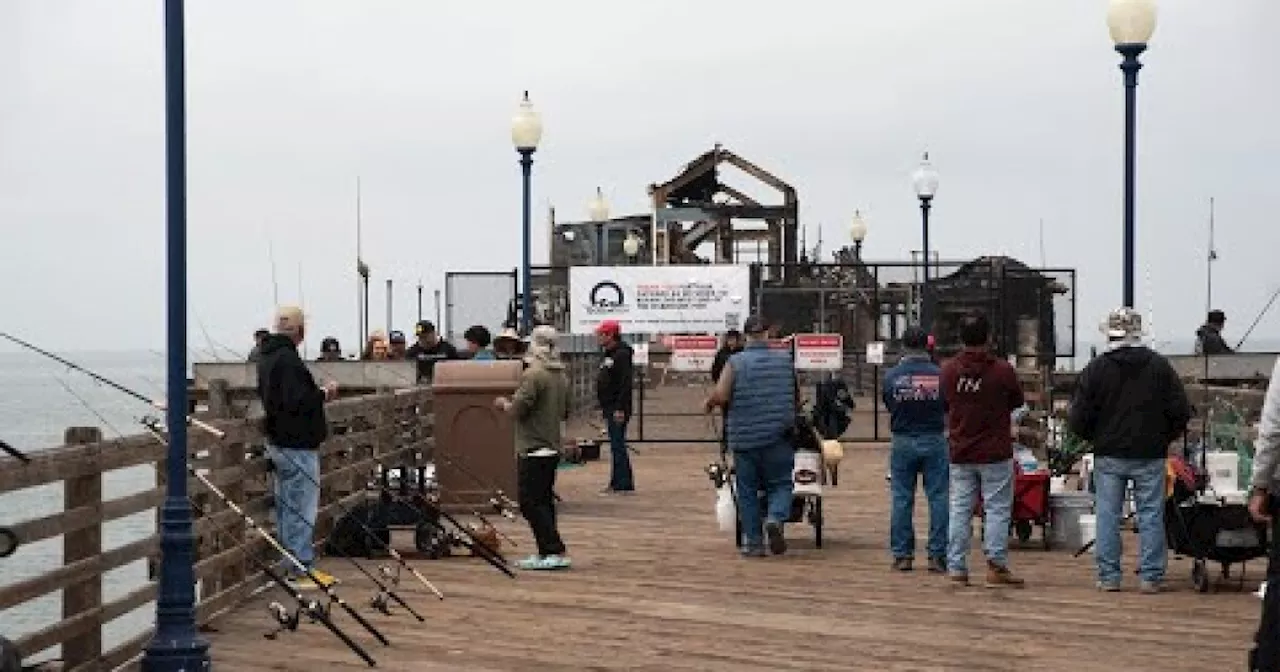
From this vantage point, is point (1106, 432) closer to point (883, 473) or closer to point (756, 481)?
point (756, 481)

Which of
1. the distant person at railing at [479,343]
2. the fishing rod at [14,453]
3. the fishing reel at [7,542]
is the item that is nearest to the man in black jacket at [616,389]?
the distant person at railing at [479,343]

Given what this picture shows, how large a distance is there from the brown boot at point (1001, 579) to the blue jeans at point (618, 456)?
755cm

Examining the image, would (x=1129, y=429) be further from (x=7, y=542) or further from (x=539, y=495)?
(x=7, y=542)

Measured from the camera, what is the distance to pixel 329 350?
22.7m

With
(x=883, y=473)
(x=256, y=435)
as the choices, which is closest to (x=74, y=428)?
(x=256, y=435)

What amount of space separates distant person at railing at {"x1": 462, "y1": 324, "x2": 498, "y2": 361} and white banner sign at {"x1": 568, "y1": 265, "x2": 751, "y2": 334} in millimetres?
9070

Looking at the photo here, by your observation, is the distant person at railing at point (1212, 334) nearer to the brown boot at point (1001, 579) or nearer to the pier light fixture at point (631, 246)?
the brown boot at point (1001, 579)

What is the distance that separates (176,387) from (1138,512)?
620 cm

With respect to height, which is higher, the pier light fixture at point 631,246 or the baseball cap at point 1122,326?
the pier light fixture at point 631,246

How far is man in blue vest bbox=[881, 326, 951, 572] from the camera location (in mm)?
12797

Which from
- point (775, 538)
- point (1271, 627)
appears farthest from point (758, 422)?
point (1271, 627)

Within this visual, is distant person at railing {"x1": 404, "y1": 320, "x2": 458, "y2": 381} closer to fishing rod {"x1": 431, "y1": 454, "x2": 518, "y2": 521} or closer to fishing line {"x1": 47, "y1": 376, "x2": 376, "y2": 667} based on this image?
fishing rod {"x1": 431, "y1": 454, "x2": 518, "y2": 521}

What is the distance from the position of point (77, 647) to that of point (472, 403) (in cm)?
827

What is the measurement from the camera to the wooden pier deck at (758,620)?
370 inches
